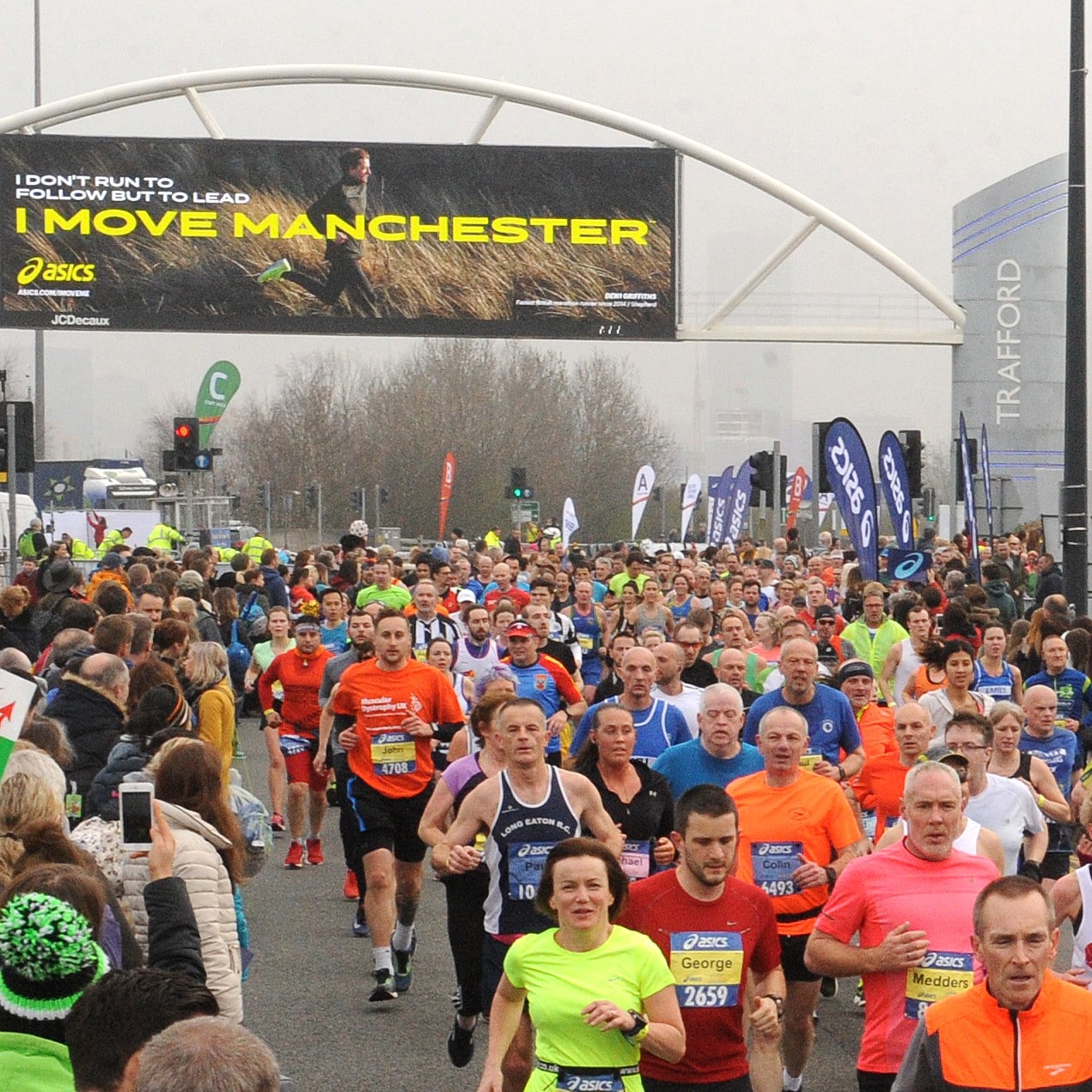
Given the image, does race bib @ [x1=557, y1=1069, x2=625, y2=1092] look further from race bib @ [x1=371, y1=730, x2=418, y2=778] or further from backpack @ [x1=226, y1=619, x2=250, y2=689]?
backpack @ [x1=226, y1=619, x2=250, y2=689]

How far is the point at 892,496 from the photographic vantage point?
18.2 meters

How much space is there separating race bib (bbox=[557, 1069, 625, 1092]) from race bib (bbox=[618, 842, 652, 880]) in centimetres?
214

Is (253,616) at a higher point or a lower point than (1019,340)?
lower

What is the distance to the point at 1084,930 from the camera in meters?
5.81

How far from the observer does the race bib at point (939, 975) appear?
5.48m

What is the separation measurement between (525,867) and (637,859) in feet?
2.13

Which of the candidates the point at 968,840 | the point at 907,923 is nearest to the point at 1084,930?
the point at 968,840

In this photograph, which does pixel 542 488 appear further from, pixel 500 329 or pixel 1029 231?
pixel 500 329

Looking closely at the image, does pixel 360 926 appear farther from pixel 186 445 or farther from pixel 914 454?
pixel 186 445

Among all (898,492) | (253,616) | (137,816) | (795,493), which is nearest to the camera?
(137,816)

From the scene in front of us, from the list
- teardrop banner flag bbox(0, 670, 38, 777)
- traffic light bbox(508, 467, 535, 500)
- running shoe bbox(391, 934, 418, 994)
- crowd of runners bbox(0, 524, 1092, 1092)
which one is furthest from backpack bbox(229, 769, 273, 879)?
traffic light bbox(508, 467, 535, 500)

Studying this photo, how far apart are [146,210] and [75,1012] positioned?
93.0 ft

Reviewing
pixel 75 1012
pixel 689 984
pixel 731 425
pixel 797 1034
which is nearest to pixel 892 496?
pixel 797 1034

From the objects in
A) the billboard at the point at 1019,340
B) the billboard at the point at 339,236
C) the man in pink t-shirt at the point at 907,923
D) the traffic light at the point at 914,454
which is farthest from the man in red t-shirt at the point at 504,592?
the billboard at the point at 1019,340
